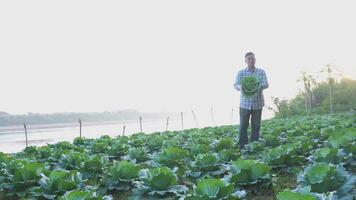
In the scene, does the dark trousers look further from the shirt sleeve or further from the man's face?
the man's face

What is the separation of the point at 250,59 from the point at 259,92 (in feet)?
2.17

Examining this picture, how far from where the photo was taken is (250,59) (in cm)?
759

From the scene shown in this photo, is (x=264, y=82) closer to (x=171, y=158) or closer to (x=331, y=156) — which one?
(x=171, y=158)

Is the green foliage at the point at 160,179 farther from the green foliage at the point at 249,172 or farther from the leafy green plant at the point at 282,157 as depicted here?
the leafy green plant at the point at 282,157

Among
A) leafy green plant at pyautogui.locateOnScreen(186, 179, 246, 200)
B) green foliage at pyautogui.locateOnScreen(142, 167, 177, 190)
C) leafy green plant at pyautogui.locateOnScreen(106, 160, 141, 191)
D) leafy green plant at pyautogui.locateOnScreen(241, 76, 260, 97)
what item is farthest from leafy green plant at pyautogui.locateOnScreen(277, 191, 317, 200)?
leafy green plant at pyautogui.locateOnScreen(241, 76, 260, 97)

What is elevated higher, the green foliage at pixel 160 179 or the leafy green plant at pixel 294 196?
the leafy green plant at pixel 294 196

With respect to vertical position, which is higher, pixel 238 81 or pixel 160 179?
pixel 238 81

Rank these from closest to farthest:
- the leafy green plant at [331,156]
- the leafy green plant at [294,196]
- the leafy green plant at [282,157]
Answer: the leafy green plant at [294,196], the leafy green plant at [331,156], the leafy green plant at [282,157]

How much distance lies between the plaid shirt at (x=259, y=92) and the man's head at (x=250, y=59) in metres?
0.16

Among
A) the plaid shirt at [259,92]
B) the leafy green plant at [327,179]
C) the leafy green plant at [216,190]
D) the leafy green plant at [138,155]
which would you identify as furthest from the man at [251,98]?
the leafy green plant at [216,190]

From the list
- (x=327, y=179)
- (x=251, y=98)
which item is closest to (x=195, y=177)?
(x=327, y=179)

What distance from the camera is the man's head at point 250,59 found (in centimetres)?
759

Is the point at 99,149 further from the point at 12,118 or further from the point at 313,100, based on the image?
the point at 12,118

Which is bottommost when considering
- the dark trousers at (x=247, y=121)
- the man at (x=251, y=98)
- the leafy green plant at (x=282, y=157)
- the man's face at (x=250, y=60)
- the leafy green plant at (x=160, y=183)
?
the leafy green plant at (x=160, y=183)
